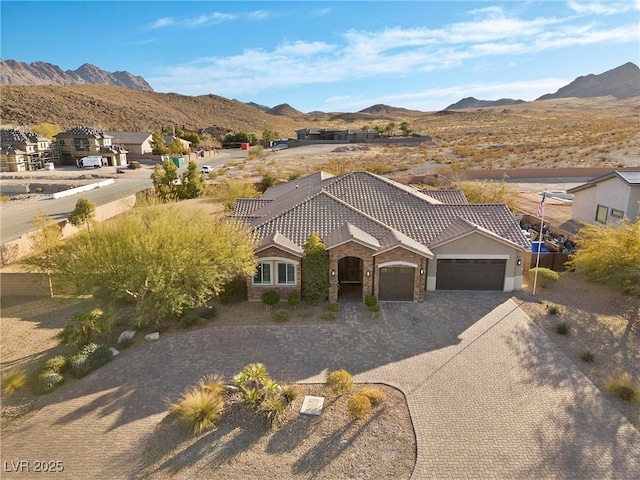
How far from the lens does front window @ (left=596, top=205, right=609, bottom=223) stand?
32.3 metres

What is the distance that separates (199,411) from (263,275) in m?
9.32

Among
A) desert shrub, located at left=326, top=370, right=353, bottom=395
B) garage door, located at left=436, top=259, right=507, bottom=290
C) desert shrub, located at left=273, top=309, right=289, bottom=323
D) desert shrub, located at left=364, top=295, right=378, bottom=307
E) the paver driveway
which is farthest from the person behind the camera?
garage door, located at left=436, top=259, right=507, bottom=290

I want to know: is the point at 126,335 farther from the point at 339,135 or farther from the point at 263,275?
the point at 339,135

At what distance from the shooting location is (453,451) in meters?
12.2

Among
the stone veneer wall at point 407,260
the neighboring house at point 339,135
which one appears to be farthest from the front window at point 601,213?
the neighboring house at point 339,135

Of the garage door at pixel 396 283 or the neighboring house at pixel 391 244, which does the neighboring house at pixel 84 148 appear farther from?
the garage door at pixel 396 283

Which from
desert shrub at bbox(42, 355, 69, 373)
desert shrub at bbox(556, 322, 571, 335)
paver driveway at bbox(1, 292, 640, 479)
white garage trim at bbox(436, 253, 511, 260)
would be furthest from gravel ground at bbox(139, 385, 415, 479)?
white garage trim at bbox(436, 253, 511, 260)

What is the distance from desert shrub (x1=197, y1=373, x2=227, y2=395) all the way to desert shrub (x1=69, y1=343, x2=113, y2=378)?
4366 mm

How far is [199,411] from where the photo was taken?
42.9ft

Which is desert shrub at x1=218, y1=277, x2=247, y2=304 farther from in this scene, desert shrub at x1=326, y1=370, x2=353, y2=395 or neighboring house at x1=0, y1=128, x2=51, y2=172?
neighboring house at x1=0, y1=128, x2=51, y2=172

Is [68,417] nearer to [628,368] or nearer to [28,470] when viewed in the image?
[28,470]

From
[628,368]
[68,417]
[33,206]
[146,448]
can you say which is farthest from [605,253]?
[33,206]

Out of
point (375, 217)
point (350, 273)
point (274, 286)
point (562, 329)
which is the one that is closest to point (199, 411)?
point (274, 286)

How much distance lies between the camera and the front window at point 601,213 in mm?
32312
